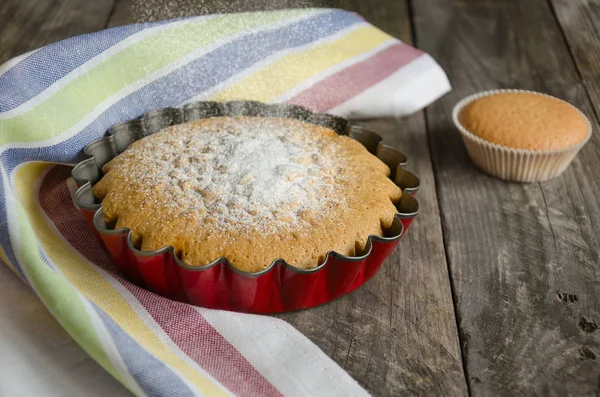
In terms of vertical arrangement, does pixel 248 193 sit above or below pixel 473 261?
above

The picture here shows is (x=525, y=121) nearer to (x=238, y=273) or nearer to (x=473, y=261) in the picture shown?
(x=473, y=261)

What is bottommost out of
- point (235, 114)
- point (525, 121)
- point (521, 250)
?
point (521, 250)

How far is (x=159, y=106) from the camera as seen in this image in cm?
157

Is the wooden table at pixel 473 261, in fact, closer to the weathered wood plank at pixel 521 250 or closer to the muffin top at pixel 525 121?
the weathered wood plank at pixel 521 250

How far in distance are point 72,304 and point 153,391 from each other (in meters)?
0.18

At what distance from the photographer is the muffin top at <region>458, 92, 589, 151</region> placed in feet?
4.98

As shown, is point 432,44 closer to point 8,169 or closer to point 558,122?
point 558,122

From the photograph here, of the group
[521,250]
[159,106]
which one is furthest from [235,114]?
[521,250]

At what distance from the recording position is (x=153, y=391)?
3.27 feet

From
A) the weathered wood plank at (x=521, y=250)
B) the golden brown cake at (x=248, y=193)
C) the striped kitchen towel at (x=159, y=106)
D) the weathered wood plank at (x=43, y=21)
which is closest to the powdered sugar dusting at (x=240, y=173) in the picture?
the golden brown cake at (x=248, y=193)

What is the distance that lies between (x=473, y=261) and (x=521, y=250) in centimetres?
11

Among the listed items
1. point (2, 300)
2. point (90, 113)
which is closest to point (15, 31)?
point (90, 113)

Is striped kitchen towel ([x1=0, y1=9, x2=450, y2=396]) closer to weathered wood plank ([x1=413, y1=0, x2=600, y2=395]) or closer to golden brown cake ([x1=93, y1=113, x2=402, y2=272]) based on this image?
golden brown cake ([x1=93, y1=113, x2=402, y2=272])

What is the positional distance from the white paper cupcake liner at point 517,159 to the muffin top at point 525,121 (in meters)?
0.02
